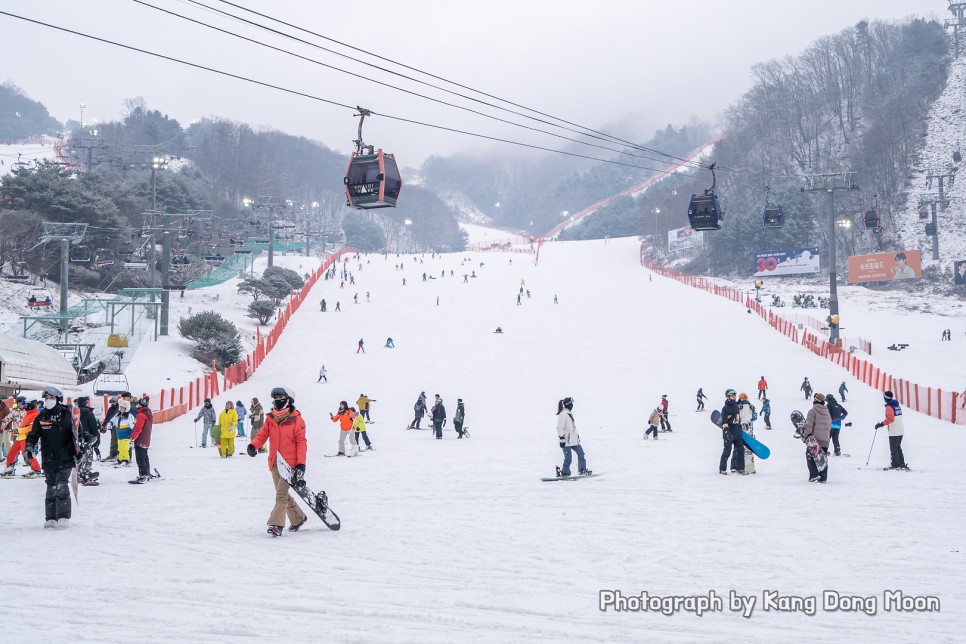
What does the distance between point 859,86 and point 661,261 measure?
101ft

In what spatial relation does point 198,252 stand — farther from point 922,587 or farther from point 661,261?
point 922,587

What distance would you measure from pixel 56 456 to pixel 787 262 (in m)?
66.5

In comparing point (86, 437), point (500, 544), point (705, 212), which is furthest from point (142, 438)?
point (705, 212)

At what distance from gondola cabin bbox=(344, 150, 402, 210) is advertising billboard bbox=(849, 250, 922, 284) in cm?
5258

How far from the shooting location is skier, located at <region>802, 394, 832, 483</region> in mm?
11070

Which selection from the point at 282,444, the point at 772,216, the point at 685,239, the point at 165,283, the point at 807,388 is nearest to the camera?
the point at 282,444

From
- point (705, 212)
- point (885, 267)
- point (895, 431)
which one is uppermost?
point (885, 267)

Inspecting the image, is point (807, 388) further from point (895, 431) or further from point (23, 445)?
point (23, 445)

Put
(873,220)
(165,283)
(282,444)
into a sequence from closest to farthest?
(282,444)
(873,220)
(165,283)

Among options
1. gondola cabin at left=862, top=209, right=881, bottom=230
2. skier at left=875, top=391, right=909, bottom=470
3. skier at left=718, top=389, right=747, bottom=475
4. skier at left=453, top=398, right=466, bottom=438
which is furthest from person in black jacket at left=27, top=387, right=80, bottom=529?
gondola cabin at left=862, top=209, right=881, bottom=230

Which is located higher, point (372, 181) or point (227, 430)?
point (372, 181)

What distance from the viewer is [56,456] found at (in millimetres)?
7996

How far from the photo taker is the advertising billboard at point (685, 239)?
7869cm

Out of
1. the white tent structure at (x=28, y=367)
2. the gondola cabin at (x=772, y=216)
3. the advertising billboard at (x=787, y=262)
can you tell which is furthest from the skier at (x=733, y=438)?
the advertising billboard at (x=787, y=262)
